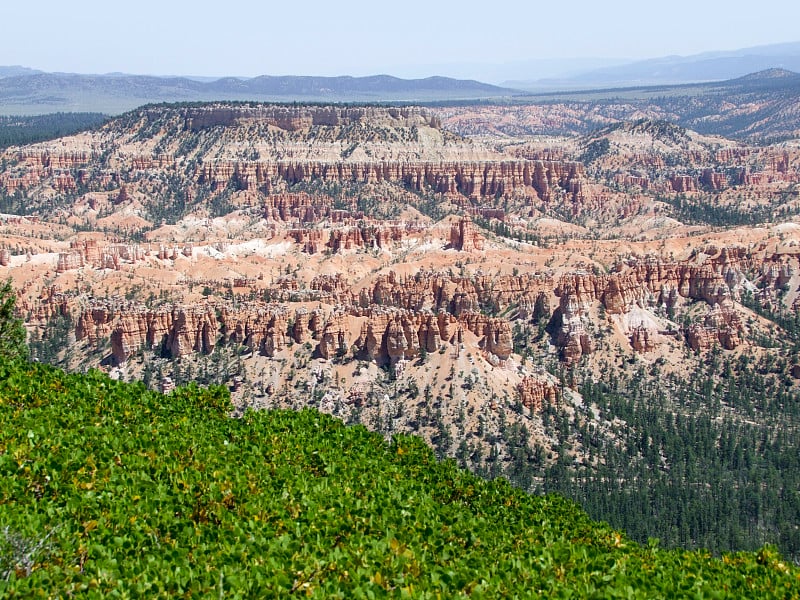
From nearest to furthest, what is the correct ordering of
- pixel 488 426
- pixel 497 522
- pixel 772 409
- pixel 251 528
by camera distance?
1. pixel 251 528
2. pixel 497 522
3. pixel 488 426
4. pixel 772 409

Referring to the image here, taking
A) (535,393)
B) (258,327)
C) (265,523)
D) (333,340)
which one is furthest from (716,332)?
(265,523)

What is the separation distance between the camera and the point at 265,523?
26.6 metres

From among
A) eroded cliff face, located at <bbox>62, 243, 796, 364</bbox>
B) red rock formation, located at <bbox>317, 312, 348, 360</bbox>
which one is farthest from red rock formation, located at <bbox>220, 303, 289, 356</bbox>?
red rock formation, located at <bbox>317, 312, 348, 360</bbox>

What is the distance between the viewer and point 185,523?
26.4 metres

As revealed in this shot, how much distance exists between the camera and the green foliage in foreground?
75.7 ft

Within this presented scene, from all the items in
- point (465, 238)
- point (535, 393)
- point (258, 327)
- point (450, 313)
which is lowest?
point (465, 238)

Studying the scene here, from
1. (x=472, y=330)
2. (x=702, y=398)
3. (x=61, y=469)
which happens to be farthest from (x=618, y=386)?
(x=61, y=469)

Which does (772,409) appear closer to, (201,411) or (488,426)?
(488,426)

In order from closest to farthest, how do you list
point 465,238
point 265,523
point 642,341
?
point 265,523 → point 642,341 → point 465,238

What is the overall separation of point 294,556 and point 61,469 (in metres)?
7.71

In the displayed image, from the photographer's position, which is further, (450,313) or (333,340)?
(450,313)

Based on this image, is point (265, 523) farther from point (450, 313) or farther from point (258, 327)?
point (450, 313)

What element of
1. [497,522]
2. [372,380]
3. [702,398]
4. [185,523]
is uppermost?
[185,523]

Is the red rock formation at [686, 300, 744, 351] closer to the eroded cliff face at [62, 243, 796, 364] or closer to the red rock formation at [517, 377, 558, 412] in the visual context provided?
the eroded cliff face at [62, 243, 796, 364]
